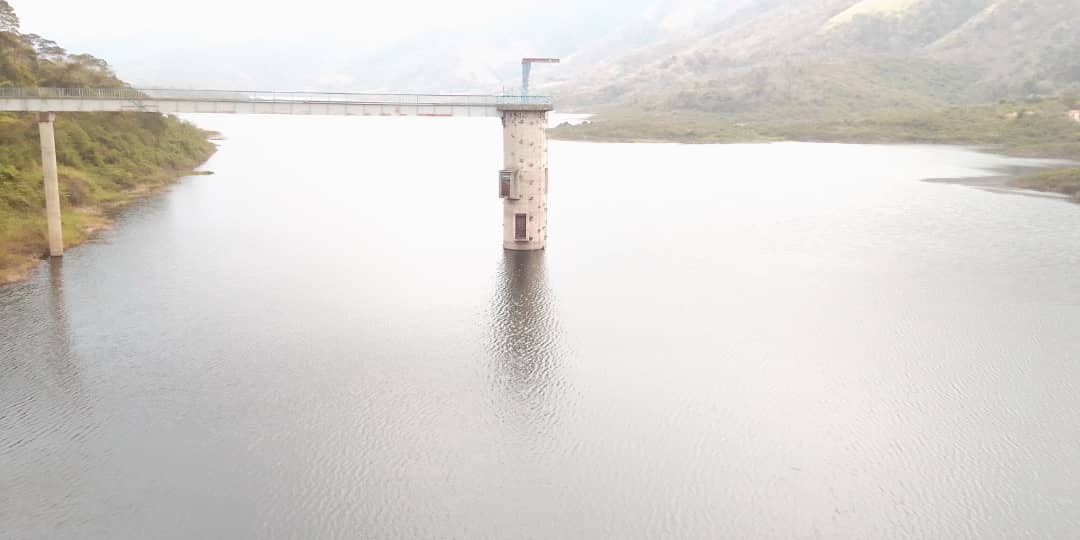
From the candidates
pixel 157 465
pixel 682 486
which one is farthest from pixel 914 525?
pixel 157 465

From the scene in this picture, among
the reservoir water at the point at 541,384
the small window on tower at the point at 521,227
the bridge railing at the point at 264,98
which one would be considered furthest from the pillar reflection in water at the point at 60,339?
the small window on tower at the point at 521,227

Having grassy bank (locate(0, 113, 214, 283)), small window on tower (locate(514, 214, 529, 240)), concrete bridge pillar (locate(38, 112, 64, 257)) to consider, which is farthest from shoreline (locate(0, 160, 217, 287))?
small window on tower (locate(514, 214, 529, 240))

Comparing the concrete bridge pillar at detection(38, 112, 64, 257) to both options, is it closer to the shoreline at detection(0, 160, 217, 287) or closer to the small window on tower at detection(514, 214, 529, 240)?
the shoreline at detection(0, 160, 217, 287)

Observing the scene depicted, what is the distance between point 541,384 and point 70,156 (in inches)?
1989

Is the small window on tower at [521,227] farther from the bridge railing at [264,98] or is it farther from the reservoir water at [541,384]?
the bridge railing at [264,98]

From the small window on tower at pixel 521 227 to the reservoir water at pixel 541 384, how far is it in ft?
4.45

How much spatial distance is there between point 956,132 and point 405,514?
139980 millimetres

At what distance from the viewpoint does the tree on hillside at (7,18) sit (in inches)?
2608

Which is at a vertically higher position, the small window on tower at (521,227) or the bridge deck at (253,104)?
the bridge deck at (253,104)

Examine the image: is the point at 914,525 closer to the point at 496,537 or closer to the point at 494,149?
the point at 496,537

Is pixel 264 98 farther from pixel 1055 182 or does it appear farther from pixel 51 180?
pixel 1055 182

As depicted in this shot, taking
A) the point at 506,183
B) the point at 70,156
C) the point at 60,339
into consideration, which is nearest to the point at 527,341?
the point at 506,183

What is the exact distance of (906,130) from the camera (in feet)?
471

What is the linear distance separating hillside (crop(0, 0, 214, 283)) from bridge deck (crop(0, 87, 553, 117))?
7.11 metres
